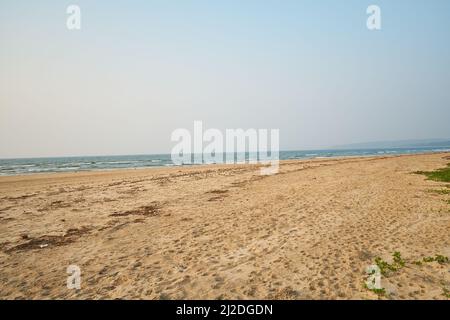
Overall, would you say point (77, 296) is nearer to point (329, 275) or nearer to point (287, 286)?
point (287, 286)

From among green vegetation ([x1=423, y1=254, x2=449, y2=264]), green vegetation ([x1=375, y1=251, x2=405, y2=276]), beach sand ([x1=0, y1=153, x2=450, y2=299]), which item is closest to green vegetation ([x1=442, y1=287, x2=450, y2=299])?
beach sand ([x1=0, y1=153, x2=450, y2=299])

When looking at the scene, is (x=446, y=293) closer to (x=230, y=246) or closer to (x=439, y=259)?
(x=439, y=259)

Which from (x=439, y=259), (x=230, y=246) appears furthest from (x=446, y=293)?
(x=230, y=246)

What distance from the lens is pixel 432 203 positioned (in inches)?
554

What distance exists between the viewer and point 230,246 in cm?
938

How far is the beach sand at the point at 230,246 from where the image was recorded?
669cm

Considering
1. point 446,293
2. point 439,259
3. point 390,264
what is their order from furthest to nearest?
point 439,259 < point 390,264 < point 446,293

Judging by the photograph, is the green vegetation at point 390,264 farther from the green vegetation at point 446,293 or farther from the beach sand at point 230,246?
the green vegetation at point 446,293

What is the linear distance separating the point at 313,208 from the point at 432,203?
5.72 m

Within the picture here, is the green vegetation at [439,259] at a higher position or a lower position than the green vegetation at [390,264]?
higher

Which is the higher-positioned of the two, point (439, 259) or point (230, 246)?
point (439, 259)

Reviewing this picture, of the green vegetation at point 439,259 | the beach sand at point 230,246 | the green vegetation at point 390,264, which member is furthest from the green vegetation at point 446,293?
the green vegetation at point 439,259

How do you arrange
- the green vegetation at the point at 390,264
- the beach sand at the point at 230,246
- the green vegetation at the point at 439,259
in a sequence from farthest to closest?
the green vegetation at the point at 439,259
the green vegetation at the point at 390,264
the beach sand at the point at 230,246

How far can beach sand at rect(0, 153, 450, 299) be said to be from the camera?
6.69 meters
